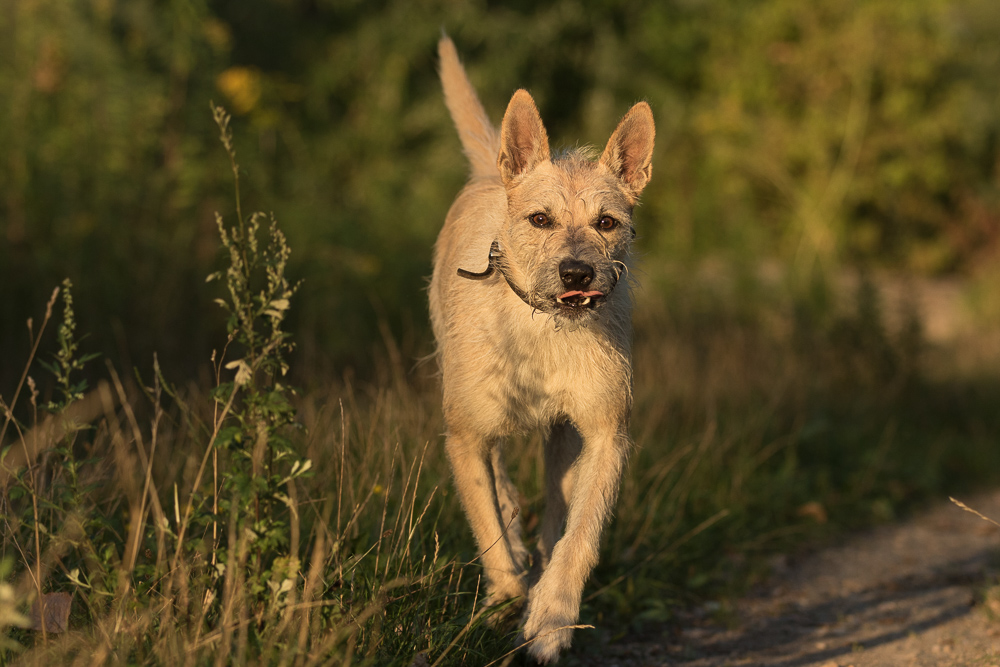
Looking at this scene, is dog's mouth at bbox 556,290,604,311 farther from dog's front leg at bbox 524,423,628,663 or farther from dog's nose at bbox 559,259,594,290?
dog's front leg at bbox 524,423,628,663

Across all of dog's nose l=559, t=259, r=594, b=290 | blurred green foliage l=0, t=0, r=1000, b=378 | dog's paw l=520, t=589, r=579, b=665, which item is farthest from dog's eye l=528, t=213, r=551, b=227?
blurred green foliage l=0, t=0, r=1000, b=378

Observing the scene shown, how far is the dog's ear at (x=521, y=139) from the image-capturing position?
4.29 meters

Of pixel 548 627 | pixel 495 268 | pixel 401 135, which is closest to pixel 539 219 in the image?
pixel 495 268

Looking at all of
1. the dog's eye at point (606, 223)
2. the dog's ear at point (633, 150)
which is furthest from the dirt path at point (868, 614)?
the dog's ear at point (633, 150)

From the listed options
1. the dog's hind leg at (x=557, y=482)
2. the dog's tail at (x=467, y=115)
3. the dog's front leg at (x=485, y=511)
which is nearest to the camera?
the dog's front leg at (x=485, y=511)

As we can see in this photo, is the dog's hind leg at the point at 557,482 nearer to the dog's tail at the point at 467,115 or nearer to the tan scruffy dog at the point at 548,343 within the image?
the tan scruffy dog at the point at 548,343

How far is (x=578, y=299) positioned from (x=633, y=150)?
95cm

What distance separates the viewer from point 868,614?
5062mm

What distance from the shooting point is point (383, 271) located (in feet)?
30.1

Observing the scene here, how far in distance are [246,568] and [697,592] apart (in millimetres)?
2821

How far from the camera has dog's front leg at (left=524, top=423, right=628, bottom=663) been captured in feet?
12.1

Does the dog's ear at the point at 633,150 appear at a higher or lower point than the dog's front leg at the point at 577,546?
higher

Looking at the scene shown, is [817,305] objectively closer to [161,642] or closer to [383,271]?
[383,271]

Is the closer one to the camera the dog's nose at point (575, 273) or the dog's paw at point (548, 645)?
the dog's paw at point (548, 645)
